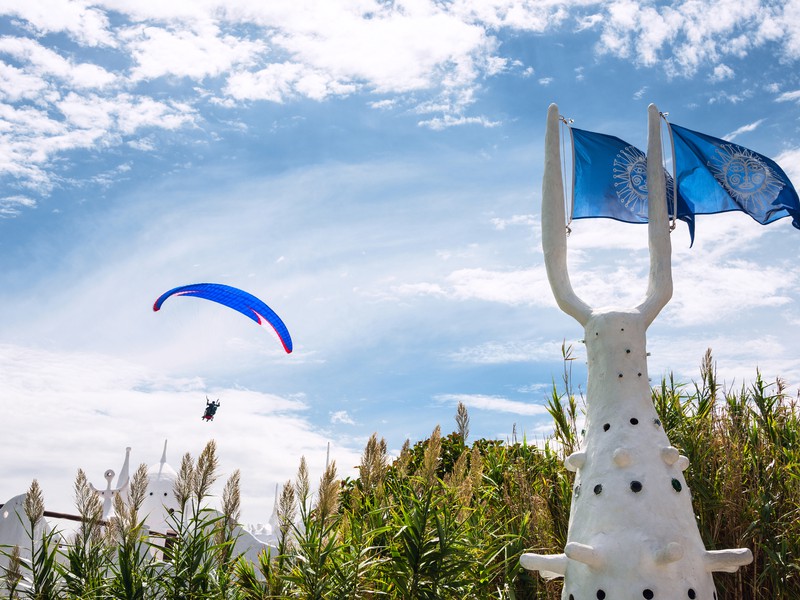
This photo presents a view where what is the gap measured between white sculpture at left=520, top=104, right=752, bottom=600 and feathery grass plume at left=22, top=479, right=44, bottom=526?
337cm

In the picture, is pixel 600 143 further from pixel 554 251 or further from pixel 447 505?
pixel 447 505

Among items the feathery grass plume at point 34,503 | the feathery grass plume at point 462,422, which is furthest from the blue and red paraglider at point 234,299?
the feathery grass plume at point 34,503

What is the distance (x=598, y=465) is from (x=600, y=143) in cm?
303

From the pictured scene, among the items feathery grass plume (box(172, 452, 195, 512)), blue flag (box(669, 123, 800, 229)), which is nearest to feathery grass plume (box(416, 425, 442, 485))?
feathery grass plume (box(172, 452, 195, 512))

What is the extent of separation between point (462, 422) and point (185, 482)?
5625 millimetres

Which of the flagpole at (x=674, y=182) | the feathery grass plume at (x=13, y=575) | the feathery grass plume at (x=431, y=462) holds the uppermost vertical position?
the flagpole at (x=674, y=182)

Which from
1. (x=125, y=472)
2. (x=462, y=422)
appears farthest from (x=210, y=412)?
(x=462, y=422)

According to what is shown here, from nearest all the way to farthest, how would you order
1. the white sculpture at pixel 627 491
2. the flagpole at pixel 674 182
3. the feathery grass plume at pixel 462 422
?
1. the white sculpture at pixel 627 491
2. the flagpole at pixel 674 182
3. the feathery grass plume at pixel 462 422

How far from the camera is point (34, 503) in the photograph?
523 centimetres

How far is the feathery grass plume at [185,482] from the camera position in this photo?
4.77m

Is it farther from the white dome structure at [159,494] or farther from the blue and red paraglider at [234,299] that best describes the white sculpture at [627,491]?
the white dome structure at [159,494]

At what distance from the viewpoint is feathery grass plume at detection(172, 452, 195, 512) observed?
477 centimetres

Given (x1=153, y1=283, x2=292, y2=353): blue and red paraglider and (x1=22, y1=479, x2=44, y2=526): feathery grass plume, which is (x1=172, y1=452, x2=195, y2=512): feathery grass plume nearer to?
(x1=22, y1=479, x2=44, y2=526): feathery grass plume

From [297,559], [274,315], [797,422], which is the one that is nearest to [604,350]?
[297,559]
